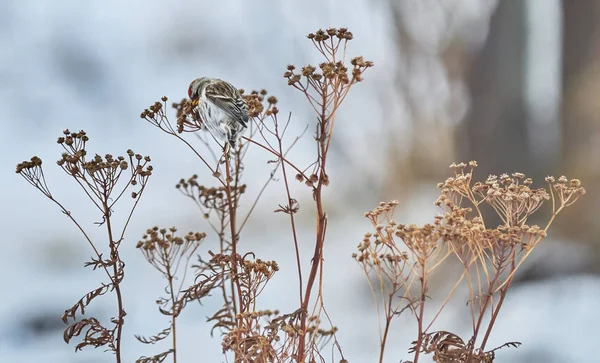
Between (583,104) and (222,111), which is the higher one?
(583,104)

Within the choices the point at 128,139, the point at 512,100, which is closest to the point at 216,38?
the point at 128,139

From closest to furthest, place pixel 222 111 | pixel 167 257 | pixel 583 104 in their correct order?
pixel 222 111 → pixel 167 257 → pixel 583 104

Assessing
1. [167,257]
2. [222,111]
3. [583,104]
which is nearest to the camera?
[222,111]

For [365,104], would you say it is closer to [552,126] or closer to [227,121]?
[552,126]

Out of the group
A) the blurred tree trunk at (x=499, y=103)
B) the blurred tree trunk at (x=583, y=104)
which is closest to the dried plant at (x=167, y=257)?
the blurred tree trunk at (x=499, y=103)

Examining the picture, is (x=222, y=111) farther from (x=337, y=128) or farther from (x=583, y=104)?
(x=583, y=104)

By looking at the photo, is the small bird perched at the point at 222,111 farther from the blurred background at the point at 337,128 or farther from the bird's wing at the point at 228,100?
the blurred background at the point at 337,128

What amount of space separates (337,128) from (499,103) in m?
0.42

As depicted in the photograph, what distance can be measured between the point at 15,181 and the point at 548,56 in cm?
133

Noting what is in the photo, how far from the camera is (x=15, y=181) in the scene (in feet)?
4.49

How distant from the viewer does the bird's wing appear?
3.01 feet

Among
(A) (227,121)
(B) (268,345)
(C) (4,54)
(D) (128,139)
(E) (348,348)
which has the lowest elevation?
(B) (268,345)

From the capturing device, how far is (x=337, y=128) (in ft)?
4.82

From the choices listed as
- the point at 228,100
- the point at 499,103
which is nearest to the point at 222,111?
the point at 228,100
